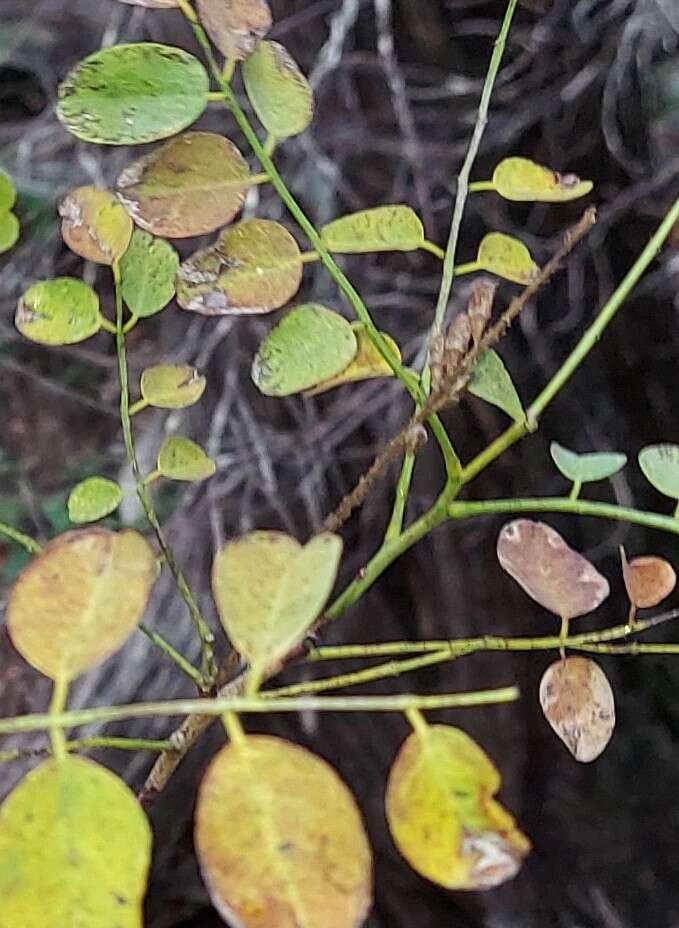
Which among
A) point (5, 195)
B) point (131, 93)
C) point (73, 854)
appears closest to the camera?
point (73, 854)

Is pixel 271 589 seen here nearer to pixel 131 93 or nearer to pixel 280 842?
pixel 280 842

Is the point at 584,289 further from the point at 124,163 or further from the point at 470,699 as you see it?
the point at 470,699

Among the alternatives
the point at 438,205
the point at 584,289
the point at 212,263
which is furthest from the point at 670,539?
the point at 212,263

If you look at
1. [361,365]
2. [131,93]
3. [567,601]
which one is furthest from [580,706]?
[131,93]

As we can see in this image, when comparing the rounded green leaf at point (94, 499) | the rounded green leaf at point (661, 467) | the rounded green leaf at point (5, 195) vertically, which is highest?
the rounded green leaf at point (5, 195)

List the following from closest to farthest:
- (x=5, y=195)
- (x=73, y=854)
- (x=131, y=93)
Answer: (x=73, y=854) → (x=131, y=93) → (x=5, y=195)

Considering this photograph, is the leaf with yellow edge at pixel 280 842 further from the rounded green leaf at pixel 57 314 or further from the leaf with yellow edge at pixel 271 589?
the rounded green leaf at pixel 57 314

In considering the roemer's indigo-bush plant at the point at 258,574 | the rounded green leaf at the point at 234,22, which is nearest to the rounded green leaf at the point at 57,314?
the roemer's indigo-bush plant at the point at 258,574
